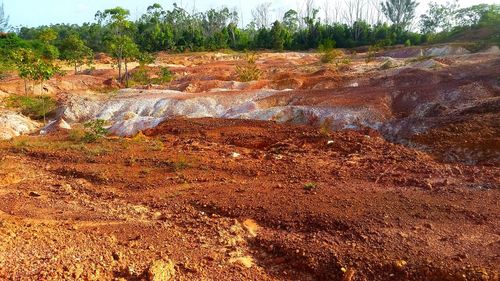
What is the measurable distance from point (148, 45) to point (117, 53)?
27585mm

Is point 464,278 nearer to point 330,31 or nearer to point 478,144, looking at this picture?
point 478,144

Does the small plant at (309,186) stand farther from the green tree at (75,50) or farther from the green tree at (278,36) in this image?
the green tree at (278,36)

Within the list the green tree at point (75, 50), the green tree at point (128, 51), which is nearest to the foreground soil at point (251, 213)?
the green tree at point (128, 51)

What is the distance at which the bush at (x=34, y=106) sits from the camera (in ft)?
64.7

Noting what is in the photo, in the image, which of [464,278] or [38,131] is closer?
[464,278]

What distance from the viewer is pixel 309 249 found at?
630 centimetres

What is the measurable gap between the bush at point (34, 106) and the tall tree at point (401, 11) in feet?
171

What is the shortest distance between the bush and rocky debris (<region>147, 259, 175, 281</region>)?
51.8 ft

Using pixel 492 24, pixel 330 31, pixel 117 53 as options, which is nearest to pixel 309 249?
pixel 117 53

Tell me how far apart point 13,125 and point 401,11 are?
186 ft

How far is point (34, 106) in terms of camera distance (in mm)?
20047

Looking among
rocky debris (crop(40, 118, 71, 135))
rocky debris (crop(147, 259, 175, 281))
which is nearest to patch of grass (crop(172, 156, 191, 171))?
rocky debris (crop(147, 259, 175, 281))

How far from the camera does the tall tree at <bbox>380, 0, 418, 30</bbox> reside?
6106 centimetres

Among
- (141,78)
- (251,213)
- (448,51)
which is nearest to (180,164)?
(251,213)
